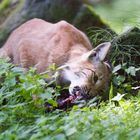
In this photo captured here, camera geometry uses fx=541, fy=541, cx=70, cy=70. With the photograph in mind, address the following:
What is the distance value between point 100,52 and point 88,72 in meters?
0.29

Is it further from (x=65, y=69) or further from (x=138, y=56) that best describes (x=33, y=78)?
(x=138, y=56)

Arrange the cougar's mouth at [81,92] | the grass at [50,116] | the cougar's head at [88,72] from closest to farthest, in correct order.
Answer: the grass at [50,116]
the cougar's mouth at [81,92]
the cougar's head at [88,72]

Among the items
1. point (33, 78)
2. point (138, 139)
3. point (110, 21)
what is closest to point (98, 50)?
point (33, 78)

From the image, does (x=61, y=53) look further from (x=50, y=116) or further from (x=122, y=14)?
(x=122, y=14)

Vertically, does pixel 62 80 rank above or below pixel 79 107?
above

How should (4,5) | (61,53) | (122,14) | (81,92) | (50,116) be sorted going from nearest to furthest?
(50,116) → (81,92) → (61,53) → (122,14) → (4,5)

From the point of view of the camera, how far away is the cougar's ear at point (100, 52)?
6105 millimetres

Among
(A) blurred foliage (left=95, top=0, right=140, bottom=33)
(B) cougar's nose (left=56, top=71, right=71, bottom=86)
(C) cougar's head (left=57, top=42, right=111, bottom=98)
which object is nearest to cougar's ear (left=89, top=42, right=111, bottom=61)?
(C) cougar's head (left=57, top=42, right=111, bottom=98)

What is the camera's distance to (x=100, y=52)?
20.1 feet

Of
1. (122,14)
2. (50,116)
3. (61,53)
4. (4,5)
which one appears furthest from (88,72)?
(4,5)

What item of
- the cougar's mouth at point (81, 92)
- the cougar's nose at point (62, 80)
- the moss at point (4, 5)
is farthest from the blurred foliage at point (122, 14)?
the cougar's mouth at point (81, 92)

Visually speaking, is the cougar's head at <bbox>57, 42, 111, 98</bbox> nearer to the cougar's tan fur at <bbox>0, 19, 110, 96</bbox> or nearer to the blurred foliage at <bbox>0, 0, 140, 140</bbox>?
the cougar's tan fur at <bbox>0, 19, 110, 96</bbox>

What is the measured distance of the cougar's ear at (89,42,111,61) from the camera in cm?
611

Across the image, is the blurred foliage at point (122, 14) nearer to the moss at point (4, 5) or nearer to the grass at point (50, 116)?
the moss at point (4, 5)
